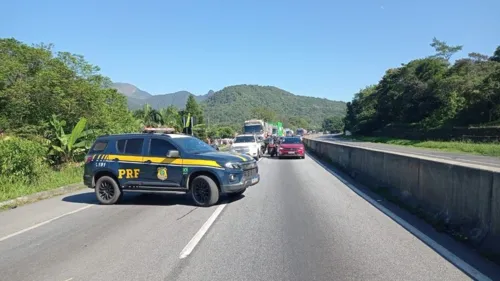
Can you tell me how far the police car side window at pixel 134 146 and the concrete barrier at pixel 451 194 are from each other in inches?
268

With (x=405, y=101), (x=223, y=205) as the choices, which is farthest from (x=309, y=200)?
(x=405, y=101)

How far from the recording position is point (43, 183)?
1453cm

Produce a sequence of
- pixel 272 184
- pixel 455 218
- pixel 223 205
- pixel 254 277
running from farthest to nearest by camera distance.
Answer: pixel 272 184, pixel 223 205, pixel 455 218, pixel 254 277

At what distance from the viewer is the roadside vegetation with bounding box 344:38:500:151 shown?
43.8 metres

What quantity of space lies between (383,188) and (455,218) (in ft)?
15.8

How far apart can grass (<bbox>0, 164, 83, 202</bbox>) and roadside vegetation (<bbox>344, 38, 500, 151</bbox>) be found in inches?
1108

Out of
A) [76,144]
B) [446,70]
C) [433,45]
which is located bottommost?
[76,144]

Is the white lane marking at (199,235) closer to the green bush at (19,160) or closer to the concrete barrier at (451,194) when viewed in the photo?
the concrete barrier at (451,194)

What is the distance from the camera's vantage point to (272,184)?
14711 millimetres

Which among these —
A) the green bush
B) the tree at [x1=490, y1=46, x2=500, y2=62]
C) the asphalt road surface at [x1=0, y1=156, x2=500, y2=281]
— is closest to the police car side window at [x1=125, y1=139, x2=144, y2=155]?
the asphalt road surface at [x1=0, y1=156, x2=500, y2=281]

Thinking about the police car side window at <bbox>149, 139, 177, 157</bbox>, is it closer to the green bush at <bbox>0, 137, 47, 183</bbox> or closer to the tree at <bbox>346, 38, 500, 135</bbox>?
the green bush at <bbox>0, 137, 47, 183</bbox>

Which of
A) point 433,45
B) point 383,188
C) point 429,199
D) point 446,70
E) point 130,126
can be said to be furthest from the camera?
point 433,45

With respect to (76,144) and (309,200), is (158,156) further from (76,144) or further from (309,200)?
(76,144)

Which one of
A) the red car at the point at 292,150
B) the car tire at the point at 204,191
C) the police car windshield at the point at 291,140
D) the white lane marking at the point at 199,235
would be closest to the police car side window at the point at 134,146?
the car tire at the point at 204,191
